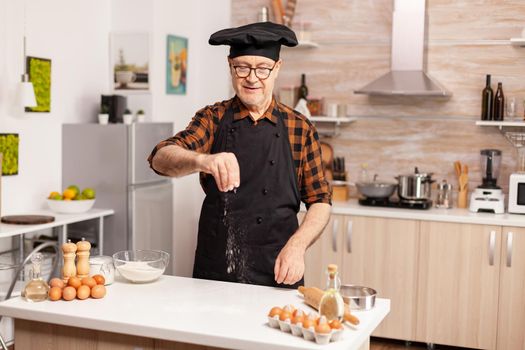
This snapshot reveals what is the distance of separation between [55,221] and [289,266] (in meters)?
2.25

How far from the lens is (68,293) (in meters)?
2.62

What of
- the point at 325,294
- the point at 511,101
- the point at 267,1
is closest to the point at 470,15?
the point at 511,101

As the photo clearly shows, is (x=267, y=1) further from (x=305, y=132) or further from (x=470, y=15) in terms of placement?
(x=305, y=132)

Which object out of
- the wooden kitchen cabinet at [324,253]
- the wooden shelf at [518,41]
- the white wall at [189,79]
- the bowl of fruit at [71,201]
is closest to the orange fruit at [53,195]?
the bowl of fruit at [71,201]

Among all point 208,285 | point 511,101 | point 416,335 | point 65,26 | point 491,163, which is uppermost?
point 65,26

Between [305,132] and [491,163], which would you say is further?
[491,163]

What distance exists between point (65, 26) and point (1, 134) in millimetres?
970

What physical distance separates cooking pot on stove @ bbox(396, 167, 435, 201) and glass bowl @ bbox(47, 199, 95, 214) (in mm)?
2089

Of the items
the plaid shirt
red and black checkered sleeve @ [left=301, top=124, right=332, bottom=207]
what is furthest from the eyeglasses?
red and black checkered sleeve @ [left=301, top=124, right=332, bottom=207]

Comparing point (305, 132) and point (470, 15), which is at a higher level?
point (470, 15)

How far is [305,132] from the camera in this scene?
10.3ft

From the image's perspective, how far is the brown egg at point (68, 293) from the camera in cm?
262

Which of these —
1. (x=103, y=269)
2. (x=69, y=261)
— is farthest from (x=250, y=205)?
(x=69, y=261)

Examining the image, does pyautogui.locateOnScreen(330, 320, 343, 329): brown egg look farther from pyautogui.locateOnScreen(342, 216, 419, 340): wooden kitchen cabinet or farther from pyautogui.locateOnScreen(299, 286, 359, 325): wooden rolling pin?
pyautogui.locateOnScreen(342, 216, 419, 340): wooden kitchen cabinet
